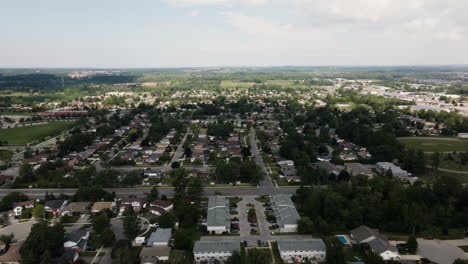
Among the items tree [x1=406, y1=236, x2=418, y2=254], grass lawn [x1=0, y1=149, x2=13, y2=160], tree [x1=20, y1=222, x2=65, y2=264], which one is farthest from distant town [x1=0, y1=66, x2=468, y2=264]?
grass lawn [x1=0, y1=149, x2=13, y2=160]


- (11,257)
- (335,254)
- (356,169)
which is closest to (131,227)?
(11,257)

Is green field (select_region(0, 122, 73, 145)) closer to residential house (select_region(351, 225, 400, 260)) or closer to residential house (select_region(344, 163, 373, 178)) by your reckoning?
residential house (select_region(344, 163, 373, 178))

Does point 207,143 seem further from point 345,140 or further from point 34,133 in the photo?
point 34,133

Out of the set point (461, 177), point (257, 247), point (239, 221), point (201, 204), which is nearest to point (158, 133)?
point (201, 204)

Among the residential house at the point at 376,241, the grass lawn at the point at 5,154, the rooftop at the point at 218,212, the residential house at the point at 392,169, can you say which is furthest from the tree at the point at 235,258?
the grass lawn at the point at 5,154

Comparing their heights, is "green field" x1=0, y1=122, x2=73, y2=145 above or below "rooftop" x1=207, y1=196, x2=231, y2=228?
above

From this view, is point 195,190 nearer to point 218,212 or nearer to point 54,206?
point 218,212

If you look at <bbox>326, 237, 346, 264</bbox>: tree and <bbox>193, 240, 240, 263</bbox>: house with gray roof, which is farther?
<bbox>193, 240, 240, 263</bbox>: house with gray roof

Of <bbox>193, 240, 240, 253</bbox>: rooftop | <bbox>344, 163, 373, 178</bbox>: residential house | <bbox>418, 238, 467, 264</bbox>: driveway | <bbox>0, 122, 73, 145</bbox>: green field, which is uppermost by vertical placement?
<bbox>0, 122, 73, 145</bbox>: green field

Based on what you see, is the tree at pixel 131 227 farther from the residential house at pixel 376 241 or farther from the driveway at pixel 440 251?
the driveway at pixel 440 251
